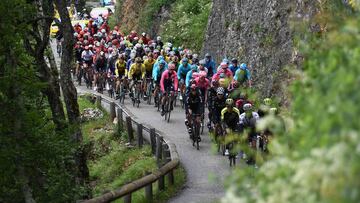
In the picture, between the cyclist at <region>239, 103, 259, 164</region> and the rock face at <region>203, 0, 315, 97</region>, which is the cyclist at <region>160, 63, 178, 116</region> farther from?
the cyclist at <region>239, 103, 259, 164</region>

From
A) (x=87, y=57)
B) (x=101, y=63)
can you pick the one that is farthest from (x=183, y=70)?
(x=87, y=57)

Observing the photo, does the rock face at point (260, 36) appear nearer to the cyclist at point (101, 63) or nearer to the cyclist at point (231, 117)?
the cyclist at point (231, 117)

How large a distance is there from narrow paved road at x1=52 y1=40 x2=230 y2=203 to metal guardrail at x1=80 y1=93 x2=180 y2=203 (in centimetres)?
46

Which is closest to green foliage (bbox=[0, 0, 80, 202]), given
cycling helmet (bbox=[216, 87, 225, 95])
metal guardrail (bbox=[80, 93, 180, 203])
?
metal guardrail (bbox=[80, 93, 180, 203])

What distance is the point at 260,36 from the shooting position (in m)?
26.0

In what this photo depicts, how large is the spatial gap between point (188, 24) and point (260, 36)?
13.1 m

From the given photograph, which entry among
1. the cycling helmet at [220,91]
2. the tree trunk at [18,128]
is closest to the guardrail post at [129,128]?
the cycling helmet at [220,91]

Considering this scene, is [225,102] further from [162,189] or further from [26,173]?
[26,173]

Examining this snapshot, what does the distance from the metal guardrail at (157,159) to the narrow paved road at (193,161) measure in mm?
458

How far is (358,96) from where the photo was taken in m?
3.45

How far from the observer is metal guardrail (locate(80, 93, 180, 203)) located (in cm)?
1417

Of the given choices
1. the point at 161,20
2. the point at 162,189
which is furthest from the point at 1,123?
the point at 161,20

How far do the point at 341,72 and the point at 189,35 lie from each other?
34673 millimetres

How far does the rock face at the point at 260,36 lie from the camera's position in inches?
914
